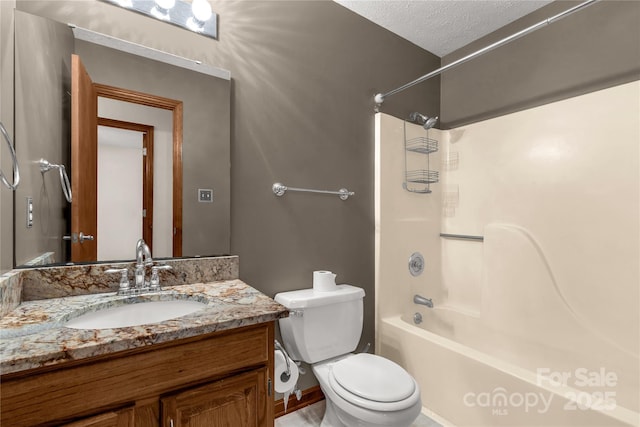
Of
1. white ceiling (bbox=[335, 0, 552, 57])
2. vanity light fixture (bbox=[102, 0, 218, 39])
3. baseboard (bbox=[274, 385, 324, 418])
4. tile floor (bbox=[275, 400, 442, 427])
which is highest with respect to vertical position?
white ceiling (bbox=[335, 0, 552, 57])

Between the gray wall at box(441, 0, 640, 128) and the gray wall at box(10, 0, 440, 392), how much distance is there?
55 centimetres

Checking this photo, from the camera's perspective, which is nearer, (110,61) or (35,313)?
(35,313)

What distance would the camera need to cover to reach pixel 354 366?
150cm

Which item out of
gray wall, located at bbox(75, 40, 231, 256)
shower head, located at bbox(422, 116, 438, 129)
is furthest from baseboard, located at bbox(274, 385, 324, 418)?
shower head, located at bbox(422, 116, 438, 129)

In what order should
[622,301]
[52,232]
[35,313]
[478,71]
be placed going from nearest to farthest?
[35,313] → [52,232] → [622,301] → [478,71]

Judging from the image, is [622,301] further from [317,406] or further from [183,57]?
[183,57]

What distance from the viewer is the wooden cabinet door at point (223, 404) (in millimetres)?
856

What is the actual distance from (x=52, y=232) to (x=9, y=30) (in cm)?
71

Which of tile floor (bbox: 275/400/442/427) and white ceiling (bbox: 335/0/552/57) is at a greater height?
white ceiling (bbox: 335/0/552/57)

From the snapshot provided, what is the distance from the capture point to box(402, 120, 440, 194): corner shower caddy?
2242mm

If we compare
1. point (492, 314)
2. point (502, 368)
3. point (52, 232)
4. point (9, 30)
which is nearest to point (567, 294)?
point (492, 314)

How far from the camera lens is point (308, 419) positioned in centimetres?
174

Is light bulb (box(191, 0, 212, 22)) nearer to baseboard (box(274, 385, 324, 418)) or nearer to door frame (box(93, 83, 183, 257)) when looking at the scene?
door frame (box(93, 83, 183, 257))

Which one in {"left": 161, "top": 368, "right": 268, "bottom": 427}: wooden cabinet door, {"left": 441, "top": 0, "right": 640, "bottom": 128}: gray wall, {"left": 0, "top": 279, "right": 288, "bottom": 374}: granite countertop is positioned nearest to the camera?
{"left": 0, "top": 279, "right": 288, "bottom": 374}: granite countertop
